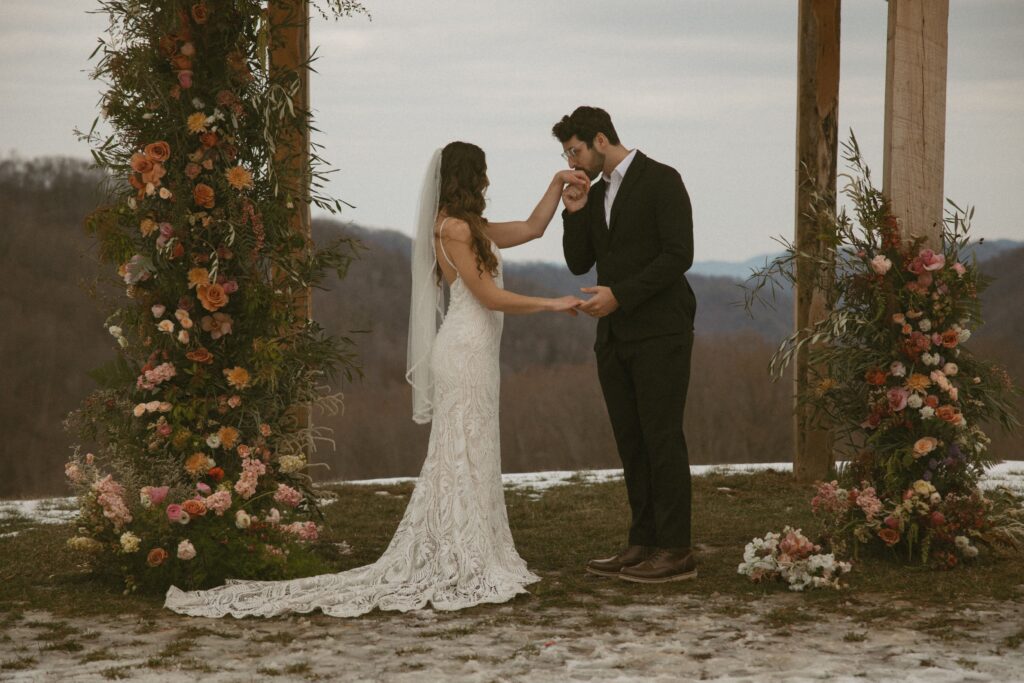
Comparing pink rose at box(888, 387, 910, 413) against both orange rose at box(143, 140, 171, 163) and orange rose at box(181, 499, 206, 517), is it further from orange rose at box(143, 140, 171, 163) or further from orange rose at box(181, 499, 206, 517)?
orange rose at box(143, 140, 171, 163)

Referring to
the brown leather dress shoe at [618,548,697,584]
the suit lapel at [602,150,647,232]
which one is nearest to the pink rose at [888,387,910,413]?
the brown leather dress shoe at [618,548,697,584]

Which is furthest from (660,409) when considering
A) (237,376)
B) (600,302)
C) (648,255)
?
(237,376)

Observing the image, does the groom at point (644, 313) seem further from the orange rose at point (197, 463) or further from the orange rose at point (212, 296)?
the orange rose at point (197, 463)

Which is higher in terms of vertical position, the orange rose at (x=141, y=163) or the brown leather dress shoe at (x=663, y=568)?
the orange rose at (x=141, y=163)

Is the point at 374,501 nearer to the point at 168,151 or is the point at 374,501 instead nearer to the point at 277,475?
the point at 277,475

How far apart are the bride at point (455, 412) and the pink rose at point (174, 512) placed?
271mm

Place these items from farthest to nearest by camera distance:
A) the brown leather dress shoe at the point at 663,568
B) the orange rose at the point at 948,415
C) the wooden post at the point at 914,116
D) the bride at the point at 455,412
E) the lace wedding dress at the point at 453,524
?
1. the wooden post at the point at 914,116
2. the orange rose at the point at 948,415
3. the brown leather dress shoe at the point at 663,568
4. the bride at the point at 455,412
5. the lace wedding dress at the point at 453,524

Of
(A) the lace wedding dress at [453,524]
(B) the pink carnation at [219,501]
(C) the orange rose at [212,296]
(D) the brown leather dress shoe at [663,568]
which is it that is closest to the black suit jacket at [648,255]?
(A) the lace wedding dress at [453,524]

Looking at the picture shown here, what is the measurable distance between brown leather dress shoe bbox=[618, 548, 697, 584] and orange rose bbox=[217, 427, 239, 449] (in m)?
1.71

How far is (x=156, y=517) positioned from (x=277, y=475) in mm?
569

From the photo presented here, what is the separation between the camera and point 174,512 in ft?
14.5

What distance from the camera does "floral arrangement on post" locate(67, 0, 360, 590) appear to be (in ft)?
15.0

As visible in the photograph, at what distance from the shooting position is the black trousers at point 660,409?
4.62m

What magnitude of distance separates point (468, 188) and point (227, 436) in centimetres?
143
